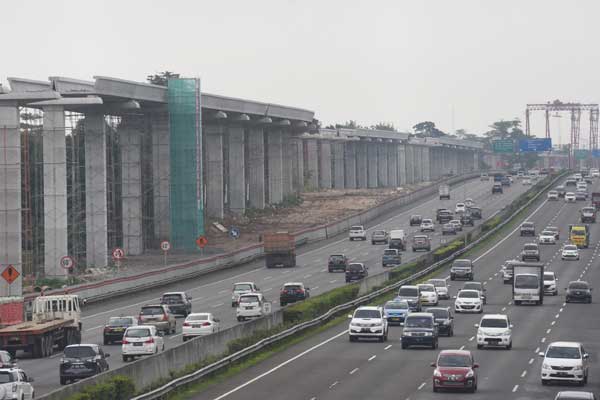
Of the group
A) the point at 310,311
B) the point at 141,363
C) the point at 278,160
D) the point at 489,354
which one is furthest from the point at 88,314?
the point at 278,160

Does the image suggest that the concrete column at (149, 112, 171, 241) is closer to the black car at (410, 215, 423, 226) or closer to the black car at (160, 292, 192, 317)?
the black car at (410, 215, 423, 226)

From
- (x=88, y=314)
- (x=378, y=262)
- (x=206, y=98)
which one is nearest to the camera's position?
(x=88, y=314)

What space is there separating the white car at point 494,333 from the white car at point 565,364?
383 inches

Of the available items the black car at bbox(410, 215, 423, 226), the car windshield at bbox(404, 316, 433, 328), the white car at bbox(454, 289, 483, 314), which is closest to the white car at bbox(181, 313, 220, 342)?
the car windshield at bbox(404, 316, 433, 328)

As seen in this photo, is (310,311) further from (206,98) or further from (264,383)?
(206,98)

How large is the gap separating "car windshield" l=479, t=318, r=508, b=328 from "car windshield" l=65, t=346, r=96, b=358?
56.4ft

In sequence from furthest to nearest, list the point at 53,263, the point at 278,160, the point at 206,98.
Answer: the point at 278,160, the point at 206,98, the point at 53,263

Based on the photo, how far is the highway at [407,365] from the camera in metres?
39.3

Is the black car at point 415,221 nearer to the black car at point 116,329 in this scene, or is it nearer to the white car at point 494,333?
the black car at point 116,329

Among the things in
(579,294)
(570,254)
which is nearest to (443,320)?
(579,294)

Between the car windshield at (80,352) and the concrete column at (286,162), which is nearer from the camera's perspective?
the car windshield at (80,352)

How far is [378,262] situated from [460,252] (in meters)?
8.01

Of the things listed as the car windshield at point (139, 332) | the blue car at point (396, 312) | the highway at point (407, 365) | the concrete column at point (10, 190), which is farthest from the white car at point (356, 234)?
the car windshield at point (139, 332)

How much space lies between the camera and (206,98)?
12444 cm
